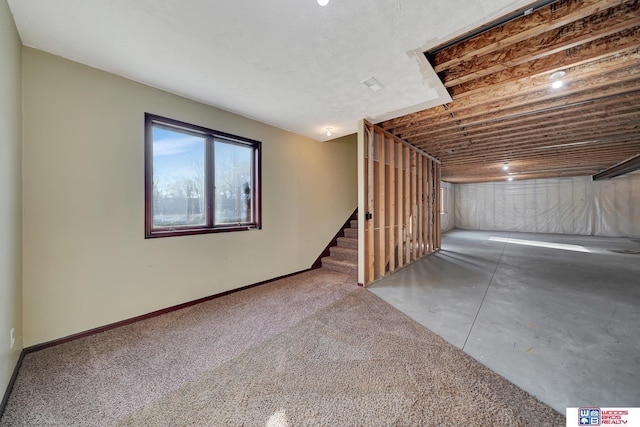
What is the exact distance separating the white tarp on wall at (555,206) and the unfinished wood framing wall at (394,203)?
7.30m

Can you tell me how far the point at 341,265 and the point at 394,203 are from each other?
1.54 meters

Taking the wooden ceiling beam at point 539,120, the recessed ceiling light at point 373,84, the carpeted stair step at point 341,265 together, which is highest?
the wooden ceiling beam at point 539,120

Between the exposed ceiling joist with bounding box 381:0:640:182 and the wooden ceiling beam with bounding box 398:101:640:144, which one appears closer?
the exposed ceiling joist with bounding box 381:0:640:182

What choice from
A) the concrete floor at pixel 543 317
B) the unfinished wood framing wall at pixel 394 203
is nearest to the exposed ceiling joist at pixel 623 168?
the concrete floor at pixel 543 317

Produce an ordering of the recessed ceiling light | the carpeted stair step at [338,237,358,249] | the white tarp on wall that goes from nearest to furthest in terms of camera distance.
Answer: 1. the recessed ceiling light
2. the carpeted stair step at [338,237,358,249]
3. the white tarp on wall

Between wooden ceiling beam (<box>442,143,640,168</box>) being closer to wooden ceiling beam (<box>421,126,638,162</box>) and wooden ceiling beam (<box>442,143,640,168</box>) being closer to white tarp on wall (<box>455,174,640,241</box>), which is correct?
wooden ceiling beam (<box>421,126,638,162</box>)

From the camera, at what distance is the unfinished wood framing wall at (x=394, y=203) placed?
3857mm

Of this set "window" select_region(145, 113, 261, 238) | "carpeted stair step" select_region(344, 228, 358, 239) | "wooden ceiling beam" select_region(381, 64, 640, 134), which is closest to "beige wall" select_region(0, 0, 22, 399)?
"window" select_region(145, 113, 261, 238)

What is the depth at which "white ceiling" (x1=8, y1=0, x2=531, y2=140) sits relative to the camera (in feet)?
5.47

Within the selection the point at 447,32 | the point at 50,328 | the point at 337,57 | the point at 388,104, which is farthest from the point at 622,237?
the point at 50,328

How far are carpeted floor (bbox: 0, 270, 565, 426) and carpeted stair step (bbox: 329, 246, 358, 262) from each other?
2101mm

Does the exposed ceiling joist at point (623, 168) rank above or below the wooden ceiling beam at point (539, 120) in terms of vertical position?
below

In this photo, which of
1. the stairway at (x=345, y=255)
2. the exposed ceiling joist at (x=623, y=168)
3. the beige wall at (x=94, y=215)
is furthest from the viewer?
the exposed ceiling joist at (x=623, y=168)

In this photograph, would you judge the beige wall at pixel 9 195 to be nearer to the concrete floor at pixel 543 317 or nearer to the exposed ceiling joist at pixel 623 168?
the concrete floor at pixel 543 317
